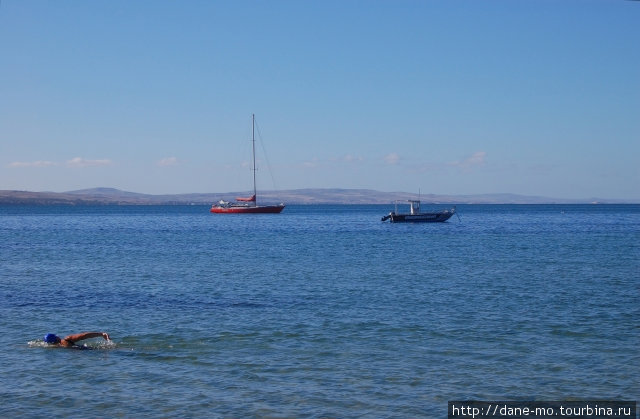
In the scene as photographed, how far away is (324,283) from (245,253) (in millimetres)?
22123

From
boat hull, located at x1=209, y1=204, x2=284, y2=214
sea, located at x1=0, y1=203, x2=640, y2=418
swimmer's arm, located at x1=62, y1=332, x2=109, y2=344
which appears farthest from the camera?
boat hull, located at x1=209, y1=204, x2=284, y2=214

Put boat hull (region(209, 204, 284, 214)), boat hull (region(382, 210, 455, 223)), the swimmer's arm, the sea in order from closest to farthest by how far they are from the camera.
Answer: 1. the sea
2. the swimmer's arm
3. boat hull (region(382, 210, 455, 223))
4. boat hull (region(209, 204, 284, 214))

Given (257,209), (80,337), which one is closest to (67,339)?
(80,337)

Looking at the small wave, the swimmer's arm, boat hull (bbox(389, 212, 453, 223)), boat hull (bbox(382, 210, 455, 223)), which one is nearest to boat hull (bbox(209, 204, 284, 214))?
boat hull (bbox(382, 210, 455, 223))

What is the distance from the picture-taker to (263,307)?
27094mm

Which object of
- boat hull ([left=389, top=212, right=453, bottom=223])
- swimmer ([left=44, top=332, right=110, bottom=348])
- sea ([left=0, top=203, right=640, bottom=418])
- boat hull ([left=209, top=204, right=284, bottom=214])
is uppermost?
boat hull ([left=209, top=204, right=284, bottom=214])

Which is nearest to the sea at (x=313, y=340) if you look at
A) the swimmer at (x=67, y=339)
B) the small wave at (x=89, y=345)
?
the small wave at (x=89, y=345)

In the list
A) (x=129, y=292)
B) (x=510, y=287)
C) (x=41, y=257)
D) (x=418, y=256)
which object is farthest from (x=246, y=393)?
(x=41, y=257)

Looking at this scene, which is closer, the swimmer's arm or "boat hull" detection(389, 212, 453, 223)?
the swimmer's arm

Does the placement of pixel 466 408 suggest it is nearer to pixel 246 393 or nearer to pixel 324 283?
pixel 246 393

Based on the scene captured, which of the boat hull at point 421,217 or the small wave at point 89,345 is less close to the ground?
the boat hull at point 421,217

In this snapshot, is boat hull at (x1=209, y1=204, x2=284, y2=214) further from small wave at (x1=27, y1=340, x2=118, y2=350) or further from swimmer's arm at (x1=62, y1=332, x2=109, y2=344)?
swimmer's arm at (x1=62, y1=332, x2=109, y2=344)

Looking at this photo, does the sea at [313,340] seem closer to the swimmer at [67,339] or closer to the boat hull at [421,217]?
the swimmer at [67,339]

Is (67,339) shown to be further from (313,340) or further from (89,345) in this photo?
(313,340)
